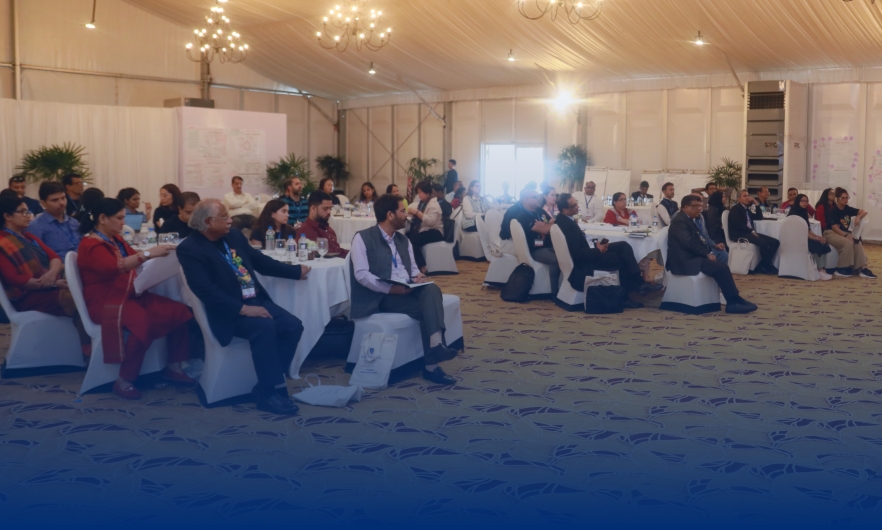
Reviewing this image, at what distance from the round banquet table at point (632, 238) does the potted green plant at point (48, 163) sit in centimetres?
1008

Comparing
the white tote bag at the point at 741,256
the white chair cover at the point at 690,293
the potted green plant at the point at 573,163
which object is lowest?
the white chair cover at the point at 690,293

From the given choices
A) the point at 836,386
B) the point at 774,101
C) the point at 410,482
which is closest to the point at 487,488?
the point at 410,482

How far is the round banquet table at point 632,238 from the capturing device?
27.2 ft

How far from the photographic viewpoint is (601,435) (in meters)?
4.28

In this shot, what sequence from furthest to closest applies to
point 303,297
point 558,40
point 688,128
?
point 688,128
point 558,40
point 303,297

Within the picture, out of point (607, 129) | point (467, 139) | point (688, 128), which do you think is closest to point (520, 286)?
point (688, 128)

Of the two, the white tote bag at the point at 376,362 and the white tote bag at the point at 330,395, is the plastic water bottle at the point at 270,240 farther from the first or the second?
the white tote bag at the point at 330,395

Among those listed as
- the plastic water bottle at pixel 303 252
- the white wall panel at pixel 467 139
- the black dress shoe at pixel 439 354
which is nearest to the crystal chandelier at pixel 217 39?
the white wall panel at pixel 467 139

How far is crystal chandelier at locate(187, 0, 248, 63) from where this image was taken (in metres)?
13.9

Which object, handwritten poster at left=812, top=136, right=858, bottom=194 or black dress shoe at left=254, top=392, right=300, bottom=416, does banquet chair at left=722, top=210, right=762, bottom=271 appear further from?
black dress shoe at left=254, top=392, right=300, bottom=416

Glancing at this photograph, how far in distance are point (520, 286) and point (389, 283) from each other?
3205 millimetres

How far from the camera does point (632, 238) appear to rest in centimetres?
845

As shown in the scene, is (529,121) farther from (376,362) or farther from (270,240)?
(376,362)

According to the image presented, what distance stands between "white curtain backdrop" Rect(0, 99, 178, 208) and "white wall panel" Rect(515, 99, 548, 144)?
7643 mm
